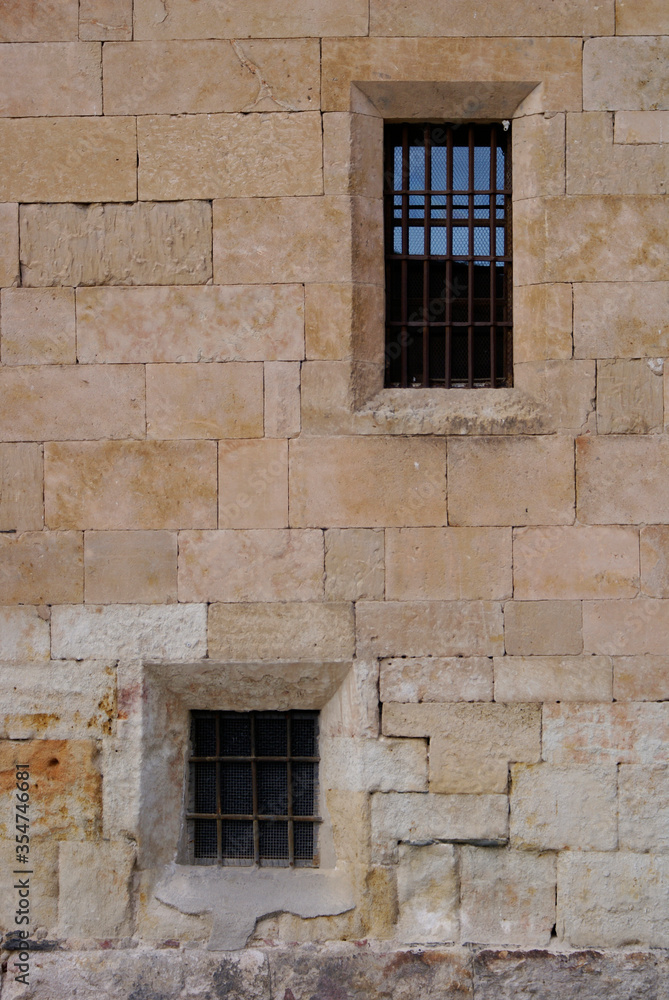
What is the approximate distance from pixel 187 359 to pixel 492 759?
8.41 ft

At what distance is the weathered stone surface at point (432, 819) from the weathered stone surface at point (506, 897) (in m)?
0.12

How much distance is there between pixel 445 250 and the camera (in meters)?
3.95

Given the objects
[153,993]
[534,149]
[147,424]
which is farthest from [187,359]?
[153,993]

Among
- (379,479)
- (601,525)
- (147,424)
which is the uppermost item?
(147,424)

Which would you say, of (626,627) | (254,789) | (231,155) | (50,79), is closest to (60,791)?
(254,789)

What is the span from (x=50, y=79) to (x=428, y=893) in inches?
180

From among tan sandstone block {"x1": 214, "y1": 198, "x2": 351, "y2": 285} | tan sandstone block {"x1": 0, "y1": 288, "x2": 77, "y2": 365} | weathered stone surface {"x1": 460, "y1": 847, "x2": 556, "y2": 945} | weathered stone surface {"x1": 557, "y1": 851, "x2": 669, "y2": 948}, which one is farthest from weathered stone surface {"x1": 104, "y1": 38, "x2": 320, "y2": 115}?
weathered stone surface {"x1": 557, "y1": 851, "x2": 669, "y2": 948}

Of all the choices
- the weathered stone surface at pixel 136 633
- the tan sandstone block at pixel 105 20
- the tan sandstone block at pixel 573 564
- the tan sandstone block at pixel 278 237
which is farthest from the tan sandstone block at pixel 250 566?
the tan sandstone block at pixel 105 20

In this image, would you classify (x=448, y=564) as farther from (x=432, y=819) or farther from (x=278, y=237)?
(x=278, y=237)

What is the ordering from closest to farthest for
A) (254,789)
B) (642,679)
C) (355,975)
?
(355,975) → (642,679) → (254,789)

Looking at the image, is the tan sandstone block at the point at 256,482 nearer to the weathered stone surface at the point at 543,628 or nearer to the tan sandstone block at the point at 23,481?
the tan sandstone block at the point at 23,481

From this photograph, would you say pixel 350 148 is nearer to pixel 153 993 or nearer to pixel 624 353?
pixel 624 353

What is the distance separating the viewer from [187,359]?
3709 mm

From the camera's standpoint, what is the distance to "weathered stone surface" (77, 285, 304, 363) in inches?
146
